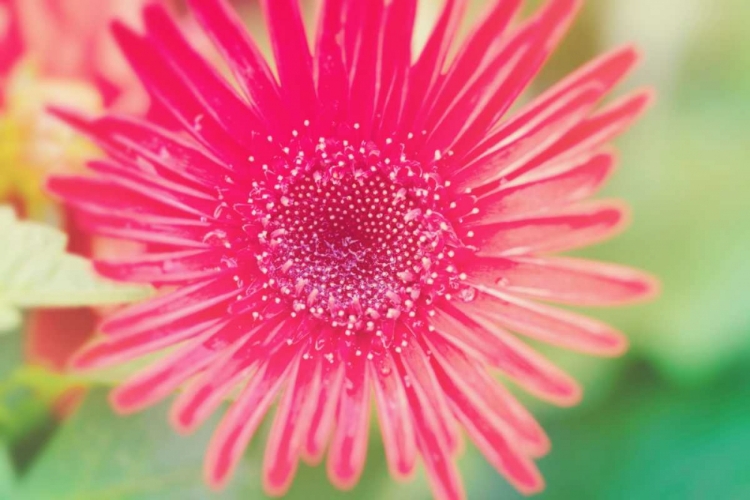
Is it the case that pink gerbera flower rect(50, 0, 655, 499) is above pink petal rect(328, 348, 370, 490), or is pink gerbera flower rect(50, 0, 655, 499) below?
above

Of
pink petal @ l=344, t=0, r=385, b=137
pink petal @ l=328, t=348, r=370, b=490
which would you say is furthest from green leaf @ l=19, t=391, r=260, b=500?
pink petal @ l=344, t=0, r=385, b=137

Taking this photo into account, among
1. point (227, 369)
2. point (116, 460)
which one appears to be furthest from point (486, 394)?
point (116, 460)

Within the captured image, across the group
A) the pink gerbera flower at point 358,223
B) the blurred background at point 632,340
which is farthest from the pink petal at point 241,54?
the blurred background at point 632,340

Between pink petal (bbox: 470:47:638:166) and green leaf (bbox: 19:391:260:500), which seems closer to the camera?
pink petal (bbox: 470:47:638:166)

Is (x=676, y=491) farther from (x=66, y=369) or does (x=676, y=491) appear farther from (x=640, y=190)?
(x=66, y=369)

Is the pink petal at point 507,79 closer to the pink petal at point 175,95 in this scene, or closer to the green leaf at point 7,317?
the pink petal at point 175,95

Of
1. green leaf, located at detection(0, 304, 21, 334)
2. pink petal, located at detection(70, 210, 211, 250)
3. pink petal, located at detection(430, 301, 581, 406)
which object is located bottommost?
green leaf, located at detection(0, 304, 21, 334)

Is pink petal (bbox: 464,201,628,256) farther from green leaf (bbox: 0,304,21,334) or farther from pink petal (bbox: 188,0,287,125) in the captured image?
green leaf (bbox: 0,304,21,334)
